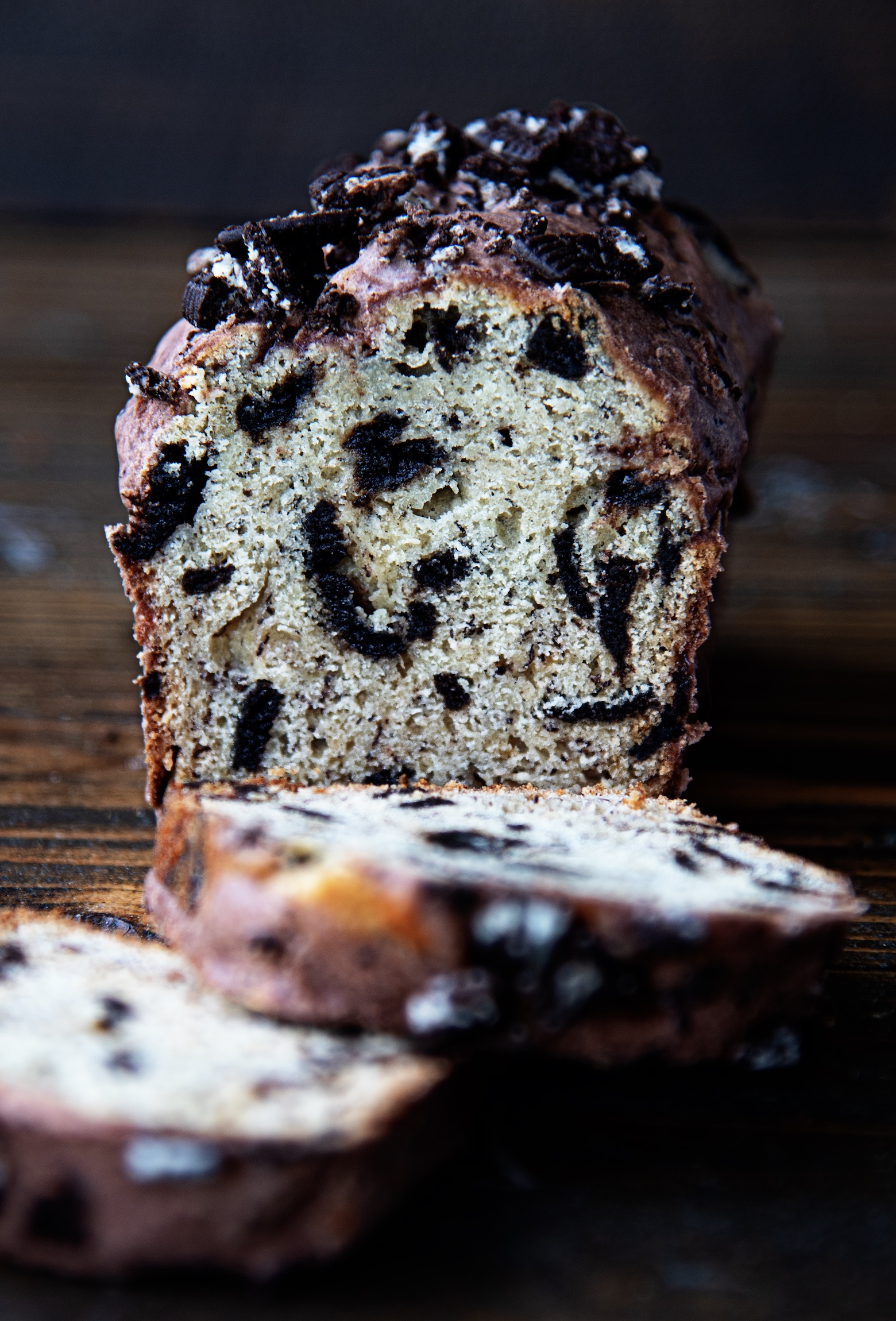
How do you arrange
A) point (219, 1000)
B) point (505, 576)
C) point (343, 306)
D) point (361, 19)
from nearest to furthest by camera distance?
point (219, 1000) < point (343, 306) < point (505, 576) < point (361, 19)

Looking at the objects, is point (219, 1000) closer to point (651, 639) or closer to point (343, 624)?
point (343, 624)

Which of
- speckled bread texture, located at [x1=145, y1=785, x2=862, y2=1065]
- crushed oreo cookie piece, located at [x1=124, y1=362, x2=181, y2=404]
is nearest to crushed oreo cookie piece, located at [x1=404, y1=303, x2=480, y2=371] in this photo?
crushed oreo cookie piece, located at [x1=124, y1=362, x2=181, y2=404]

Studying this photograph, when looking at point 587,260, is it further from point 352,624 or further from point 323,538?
point 352,624

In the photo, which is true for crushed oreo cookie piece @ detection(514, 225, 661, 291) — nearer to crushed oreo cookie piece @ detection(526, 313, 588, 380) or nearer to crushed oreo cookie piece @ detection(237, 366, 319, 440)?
crushed oreo cookie piece @ detection(526, 313, 588, 380)

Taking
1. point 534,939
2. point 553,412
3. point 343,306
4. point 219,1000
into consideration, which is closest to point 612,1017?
point 534,939

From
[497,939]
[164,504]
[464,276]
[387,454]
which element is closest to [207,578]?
[164,504]
